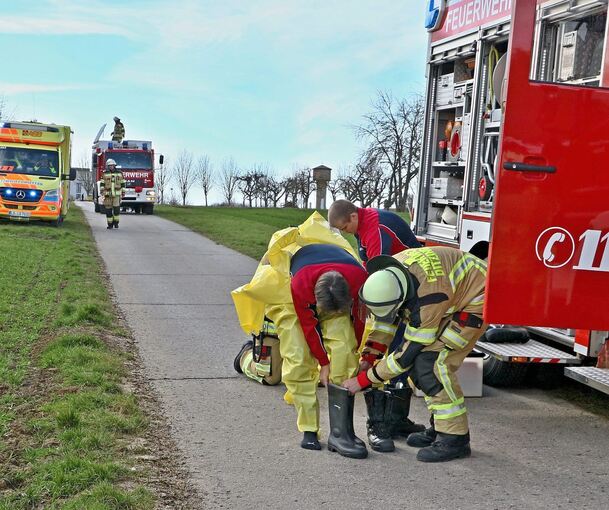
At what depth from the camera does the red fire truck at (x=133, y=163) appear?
3108cm

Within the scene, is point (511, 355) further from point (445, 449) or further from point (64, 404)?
point (64, 404)

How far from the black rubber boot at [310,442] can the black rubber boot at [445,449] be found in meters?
0.62

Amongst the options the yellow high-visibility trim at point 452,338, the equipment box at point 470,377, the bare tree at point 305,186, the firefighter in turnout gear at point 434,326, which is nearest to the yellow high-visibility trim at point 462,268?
the firefighter in turnout gear at point 434,326

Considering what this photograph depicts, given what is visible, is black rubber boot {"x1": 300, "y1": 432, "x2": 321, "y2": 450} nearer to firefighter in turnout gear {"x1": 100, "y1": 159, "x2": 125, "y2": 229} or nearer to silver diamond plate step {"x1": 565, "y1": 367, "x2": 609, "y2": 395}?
silver diamond plate step {"x1": 565, "y1": 367, "x2": 609, "y2": 395}

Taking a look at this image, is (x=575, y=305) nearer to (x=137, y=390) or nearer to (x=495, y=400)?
(x=495, y=400)

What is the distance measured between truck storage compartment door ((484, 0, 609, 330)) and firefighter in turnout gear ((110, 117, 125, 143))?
2824 centimetres

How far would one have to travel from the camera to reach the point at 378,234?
21.7 ft

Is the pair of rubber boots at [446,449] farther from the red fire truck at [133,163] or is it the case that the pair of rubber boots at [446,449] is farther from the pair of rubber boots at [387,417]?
the red fire truck at [133,163]

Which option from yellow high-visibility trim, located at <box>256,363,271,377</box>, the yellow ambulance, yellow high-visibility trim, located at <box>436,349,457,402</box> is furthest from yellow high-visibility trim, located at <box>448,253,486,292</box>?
the yellow ambulance

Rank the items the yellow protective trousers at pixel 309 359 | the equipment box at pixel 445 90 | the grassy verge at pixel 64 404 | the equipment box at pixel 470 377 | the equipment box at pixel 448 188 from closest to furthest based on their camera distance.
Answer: the grassy verge at pixel 64 404, the yellow protective trousers at pixel 309 359, the equipment box at pixel 470 377, the equipment box at pixel 448 188, the equipment box at pixel 445 90

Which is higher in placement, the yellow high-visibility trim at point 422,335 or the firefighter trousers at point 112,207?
the yellow high-visibility trim at point 422,335

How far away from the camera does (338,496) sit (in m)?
4.36

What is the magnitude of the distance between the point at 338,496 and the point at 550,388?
3.25 meters

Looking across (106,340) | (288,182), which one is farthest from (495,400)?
(288,182)
